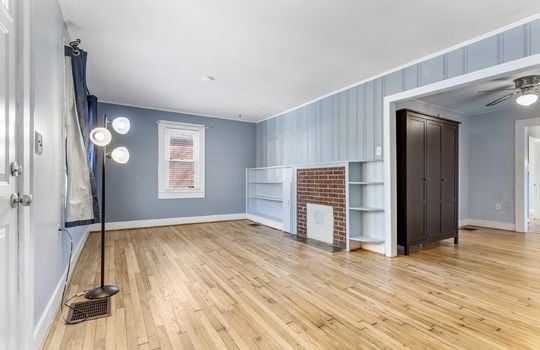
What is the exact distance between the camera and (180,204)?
234 inches

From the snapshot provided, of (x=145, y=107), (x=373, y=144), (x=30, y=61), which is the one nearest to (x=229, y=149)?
(x=145, y=107)

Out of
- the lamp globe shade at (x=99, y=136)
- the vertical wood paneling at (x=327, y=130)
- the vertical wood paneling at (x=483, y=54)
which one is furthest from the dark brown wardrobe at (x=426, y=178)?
the lamp globe shade at (x=99, y=136)

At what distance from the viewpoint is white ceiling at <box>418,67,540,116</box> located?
13.1 ft

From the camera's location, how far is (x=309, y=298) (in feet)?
7.64

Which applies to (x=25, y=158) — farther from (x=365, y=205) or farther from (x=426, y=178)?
(x=426, y=178)

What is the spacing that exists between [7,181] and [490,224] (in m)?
7.50

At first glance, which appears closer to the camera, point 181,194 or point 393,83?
point 393,83

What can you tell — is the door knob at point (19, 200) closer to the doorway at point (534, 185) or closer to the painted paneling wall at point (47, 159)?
the painted paneling wall at point (47, 159)

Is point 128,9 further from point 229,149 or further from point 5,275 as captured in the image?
point 229,149

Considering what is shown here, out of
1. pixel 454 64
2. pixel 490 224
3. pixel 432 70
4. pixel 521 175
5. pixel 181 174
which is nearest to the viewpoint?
pixel 454 64

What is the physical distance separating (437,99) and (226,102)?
3947mm

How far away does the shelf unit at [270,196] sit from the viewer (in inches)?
205

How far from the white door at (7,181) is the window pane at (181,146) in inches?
185

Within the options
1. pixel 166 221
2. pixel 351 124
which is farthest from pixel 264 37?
pixel 166 221
